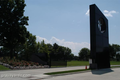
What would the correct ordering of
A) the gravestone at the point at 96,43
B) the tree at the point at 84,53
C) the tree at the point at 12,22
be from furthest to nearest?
1. the tree at the point at 84,53
2. the tree at the point at 12,22
3. the gravestone at the point at 96,43

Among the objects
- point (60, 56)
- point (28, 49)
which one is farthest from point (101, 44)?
point (28, 49)

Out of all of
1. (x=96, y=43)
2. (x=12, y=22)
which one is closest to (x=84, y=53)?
(x=12, y=22)

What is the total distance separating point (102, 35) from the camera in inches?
1095

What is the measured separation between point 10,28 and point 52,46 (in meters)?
88.3

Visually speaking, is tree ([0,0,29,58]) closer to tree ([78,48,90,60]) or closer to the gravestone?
the gravestone

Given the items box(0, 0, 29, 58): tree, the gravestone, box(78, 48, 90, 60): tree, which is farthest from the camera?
box(78, 48, 90, 60): tree

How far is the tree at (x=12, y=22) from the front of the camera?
116 feet

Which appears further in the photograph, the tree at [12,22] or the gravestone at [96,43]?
the tree at [12,22]

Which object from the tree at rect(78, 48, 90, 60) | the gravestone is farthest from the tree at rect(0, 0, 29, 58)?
the tree at rect(78, 48, 90, 60)

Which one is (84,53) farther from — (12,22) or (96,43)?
(96,43)

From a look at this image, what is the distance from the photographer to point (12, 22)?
36406 mm

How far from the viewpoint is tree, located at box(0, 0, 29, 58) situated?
116 ft

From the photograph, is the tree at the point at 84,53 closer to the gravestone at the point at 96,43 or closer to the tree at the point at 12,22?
the tree at the point at 12,22

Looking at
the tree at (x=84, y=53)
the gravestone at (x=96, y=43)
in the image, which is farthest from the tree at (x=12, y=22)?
the tree at (x=84, y=53)
